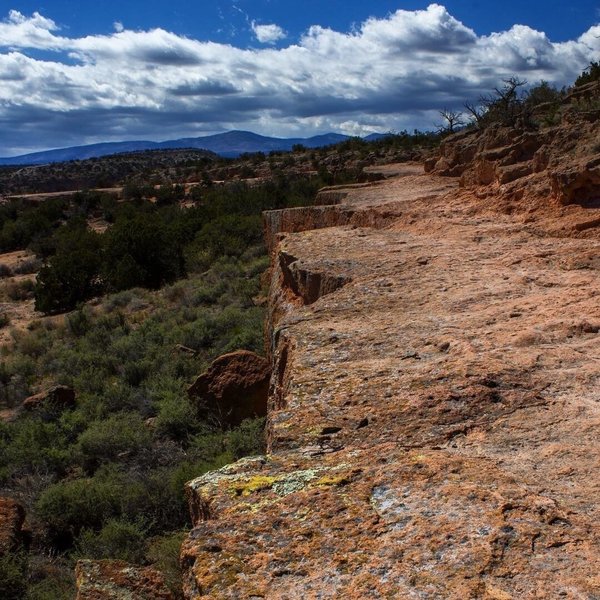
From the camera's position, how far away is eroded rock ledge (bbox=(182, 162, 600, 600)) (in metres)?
2.43

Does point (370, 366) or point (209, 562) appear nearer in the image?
point (209, 562)

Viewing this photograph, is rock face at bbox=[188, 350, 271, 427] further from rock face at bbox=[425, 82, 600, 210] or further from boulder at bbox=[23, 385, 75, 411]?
rock face at bbox=[425, 82, 600, 210]

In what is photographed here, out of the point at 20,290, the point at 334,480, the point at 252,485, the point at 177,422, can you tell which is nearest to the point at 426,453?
the point at 334,480

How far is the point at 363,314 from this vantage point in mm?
5488

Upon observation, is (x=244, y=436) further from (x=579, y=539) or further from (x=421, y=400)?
(x=579, y=539)

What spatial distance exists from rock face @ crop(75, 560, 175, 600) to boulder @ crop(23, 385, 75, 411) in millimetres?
7127

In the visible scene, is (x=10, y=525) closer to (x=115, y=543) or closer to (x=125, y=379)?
(x=115, y=543)

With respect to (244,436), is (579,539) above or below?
above

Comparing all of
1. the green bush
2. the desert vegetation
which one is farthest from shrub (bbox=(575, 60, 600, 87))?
the green bush

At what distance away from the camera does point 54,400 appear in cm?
1095

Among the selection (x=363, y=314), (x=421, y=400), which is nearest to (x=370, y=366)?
(x=421, y=400)

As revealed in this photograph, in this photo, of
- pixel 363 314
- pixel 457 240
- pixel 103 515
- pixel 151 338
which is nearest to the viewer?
pixel 363 314

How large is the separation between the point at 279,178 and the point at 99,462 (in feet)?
95.3

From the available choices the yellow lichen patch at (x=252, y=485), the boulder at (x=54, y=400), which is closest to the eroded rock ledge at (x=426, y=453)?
the yellow lichen patch at (x=252, y=485)
